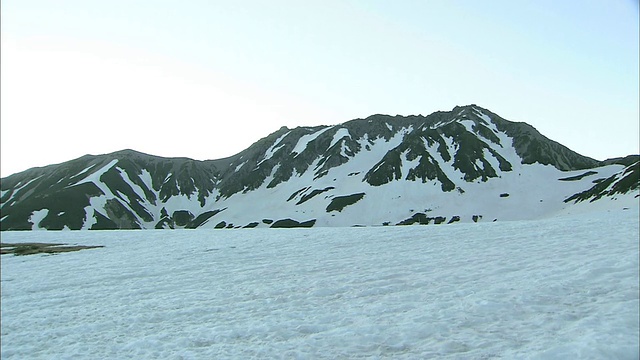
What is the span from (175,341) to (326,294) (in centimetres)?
569

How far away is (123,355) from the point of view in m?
11.7

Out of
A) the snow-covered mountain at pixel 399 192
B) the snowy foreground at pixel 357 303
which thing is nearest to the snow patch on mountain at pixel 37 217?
the snow-covered mountain at pixel 399 192

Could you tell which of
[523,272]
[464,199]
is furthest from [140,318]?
[464,199]

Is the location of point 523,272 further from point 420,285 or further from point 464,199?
point 464,199

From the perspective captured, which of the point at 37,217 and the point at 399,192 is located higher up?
the point at 399,192

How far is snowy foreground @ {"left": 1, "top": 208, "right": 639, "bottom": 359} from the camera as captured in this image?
33.4ft

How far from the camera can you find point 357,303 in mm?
14320

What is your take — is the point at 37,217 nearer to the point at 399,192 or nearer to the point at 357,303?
the point at 399,192

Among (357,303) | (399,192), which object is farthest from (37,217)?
(357,303)

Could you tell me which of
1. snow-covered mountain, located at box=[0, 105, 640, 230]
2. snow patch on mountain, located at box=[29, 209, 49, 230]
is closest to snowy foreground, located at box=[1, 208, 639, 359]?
snow-covered mountain, located at box=[0, 105, 640, 230]

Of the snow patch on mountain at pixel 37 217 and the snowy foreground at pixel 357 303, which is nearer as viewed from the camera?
the snowy foreground at pixel 357 303

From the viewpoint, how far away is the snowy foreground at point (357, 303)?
10172 millimetres

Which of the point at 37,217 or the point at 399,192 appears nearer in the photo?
the point at 399,192

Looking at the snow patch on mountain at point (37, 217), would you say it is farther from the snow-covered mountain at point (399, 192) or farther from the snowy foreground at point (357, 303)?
the snowy foreground at point (357, 303)
